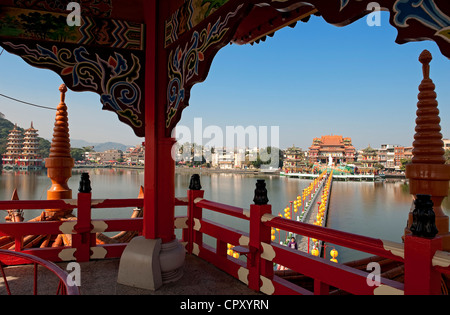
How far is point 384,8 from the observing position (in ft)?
4.39

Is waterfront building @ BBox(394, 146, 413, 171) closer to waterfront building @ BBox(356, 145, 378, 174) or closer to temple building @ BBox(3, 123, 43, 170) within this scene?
waterfront building @ BBox(356, 145, 378, 174)

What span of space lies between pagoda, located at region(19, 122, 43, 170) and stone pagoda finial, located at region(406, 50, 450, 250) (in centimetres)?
4721

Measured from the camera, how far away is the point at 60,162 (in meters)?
5.40

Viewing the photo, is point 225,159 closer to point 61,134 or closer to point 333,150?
point 333,150

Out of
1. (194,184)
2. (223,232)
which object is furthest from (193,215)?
(223,232)

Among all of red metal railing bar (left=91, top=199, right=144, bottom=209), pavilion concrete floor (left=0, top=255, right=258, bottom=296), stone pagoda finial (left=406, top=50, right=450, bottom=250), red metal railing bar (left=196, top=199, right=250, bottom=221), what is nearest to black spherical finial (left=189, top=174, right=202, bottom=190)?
red metal railing bar (left=196, top=199, right=250, bottom=221)

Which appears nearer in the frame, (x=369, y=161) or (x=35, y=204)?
(x=35, y=204)

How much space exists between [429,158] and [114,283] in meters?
3.39

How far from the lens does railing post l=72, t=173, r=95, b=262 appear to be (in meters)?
3.92
